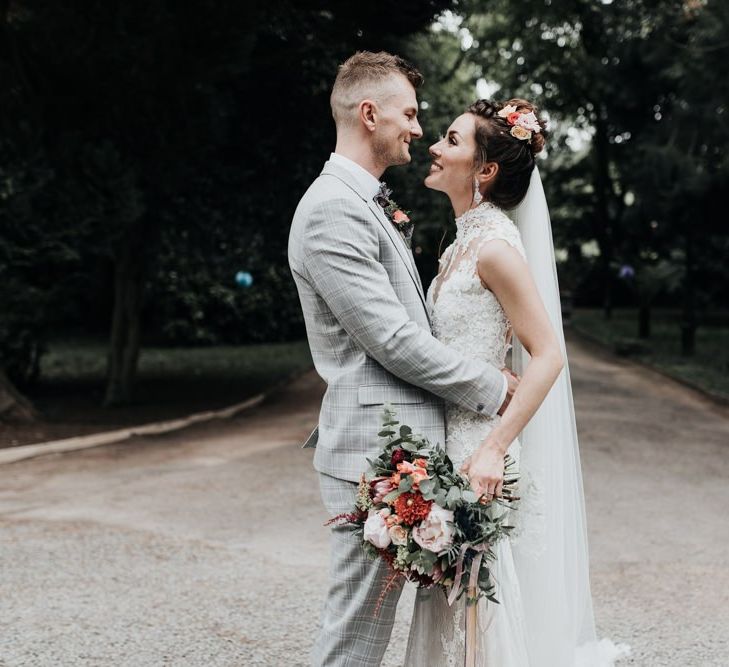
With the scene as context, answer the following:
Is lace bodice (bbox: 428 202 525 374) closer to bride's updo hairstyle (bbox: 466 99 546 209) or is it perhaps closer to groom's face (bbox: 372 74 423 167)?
bride's updo hairstyle (bbox: 466 99 546 209)

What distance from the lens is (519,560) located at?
3227mm

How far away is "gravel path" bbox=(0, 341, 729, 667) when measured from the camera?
4598mm

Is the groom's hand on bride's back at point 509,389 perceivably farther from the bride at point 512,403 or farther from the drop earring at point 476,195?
the drop earring at point 476,195

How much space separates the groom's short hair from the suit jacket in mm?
174

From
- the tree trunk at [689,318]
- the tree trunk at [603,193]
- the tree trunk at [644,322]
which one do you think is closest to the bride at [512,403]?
the tree trunk at [689,318]

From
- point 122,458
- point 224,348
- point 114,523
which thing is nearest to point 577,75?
point 224,348

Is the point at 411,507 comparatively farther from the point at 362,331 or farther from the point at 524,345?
the point at 524,345

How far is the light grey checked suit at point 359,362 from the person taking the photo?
265 cm

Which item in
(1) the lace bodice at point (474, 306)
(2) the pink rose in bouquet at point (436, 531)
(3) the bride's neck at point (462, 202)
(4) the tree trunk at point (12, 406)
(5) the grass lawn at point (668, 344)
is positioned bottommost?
(4) the tree trunk at point (12, 406)

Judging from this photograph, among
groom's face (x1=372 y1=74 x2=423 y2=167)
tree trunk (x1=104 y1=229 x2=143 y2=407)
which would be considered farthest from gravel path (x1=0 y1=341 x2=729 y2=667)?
tree trunk (x1=104 y1=229 x2=143 y2=407)

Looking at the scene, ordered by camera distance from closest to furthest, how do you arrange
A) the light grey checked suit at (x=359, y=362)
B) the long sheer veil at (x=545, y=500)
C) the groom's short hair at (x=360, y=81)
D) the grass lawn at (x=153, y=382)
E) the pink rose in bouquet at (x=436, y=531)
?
1. the pink rose in bouquet at (x=436, y=531)
2. the light grey checked suit at (x=359, y=362)
3. the groom's short hair at (x=360, y=81)
4. the long sheer veil at (x=545, y=500)
5. the grass lawn at (x=153, y=382)

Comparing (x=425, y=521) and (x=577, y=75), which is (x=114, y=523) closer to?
(x=425, y=521)

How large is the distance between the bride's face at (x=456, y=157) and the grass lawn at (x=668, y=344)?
12.9 meters

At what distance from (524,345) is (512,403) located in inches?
7.7
